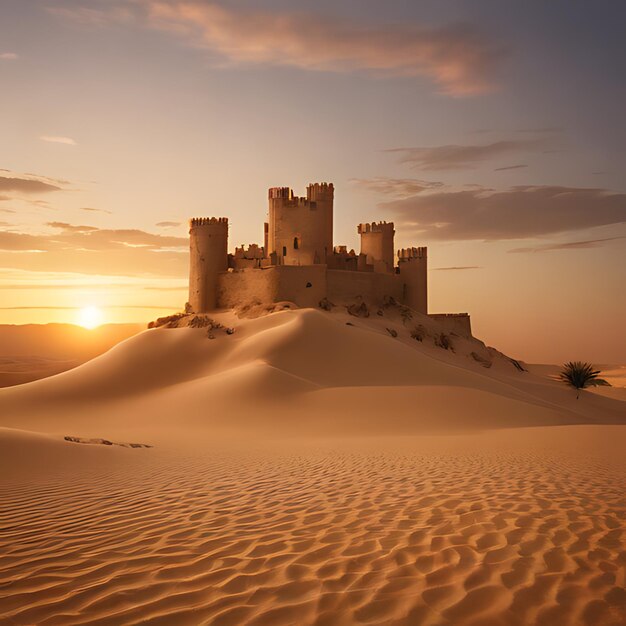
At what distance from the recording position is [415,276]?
5503cm

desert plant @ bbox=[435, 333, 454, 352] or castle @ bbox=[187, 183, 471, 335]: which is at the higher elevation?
castle @ bbox=[187, 183, 471, 335]

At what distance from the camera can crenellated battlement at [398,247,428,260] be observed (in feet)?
181

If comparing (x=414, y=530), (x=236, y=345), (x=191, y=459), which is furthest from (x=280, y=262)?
(x=414, y=530)

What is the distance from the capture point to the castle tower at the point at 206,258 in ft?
161

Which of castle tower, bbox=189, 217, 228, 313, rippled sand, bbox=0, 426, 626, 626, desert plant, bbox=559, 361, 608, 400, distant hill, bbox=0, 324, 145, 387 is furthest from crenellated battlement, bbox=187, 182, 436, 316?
distant hill, bbox=0, 324, 145, 387

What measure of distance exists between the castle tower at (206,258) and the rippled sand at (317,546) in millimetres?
38422

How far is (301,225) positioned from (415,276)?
11.8 m

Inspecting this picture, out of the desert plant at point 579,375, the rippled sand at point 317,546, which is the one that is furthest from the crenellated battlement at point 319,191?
the rippled sand at point 317,546

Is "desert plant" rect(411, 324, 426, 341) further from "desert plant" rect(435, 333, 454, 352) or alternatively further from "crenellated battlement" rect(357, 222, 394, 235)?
"crenellated battlement" rect(357, 222, 394, 235)


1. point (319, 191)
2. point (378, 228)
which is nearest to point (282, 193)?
point (319, 191)

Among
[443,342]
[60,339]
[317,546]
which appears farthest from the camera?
[60,339]

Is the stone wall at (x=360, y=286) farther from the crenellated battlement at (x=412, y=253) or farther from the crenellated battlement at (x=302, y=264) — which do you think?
the crenellated battlement at (x=412, y=253)

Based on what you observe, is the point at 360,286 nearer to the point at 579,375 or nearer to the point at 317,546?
the point at 579,375

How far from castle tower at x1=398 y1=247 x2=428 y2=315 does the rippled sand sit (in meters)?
44.0
